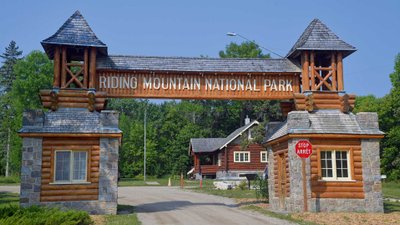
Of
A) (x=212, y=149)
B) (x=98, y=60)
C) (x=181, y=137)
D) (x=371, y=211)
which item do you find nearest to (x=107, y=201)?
(x=98, y=60)

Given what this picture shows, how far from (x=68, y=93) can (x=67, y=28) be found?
2.70m

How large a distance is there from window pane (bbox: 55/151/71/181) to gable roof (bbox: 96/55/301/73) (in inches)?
149

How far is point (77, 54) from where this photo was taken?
18.8m

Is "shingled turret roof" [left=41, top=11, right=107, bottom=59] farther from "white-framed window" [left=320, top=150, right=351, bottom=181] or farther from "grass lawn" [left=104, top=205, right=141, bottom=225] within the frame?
"white-framed window" [left=320, top=150, right=351, bottom=181]

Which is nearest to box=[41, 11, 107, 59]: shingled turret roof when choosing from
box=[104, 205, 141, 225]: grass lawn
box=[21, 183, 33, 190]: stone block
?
box=[21, 183, 33, 190]: stone block

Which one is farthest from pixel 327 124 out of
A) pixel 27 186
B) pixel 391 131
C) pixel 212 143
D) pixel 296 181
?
pixel 212 143

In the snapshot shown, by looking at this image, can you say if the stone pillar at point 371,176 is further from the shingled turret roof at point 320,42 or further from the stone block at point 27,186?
the stone block at point 27,186

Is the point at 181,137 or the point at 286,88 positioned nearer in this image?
the point at 286,88

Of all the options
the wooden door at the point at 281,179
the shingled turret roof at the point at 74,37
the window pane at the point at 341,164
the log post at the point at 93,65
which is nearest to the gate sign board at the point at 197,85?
the log post at the point at 93,65

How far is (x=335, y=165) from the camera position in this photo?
56.6 feet

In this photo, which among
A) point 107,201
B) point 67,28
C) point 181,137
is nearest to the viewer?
point 107,201

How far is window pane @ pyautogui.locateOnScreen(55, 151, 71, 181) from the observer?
54.7 ft

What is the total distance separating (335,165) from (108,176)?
870 centimetres

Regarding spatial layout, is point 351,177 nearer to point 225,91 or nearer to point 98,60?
point 225,91
